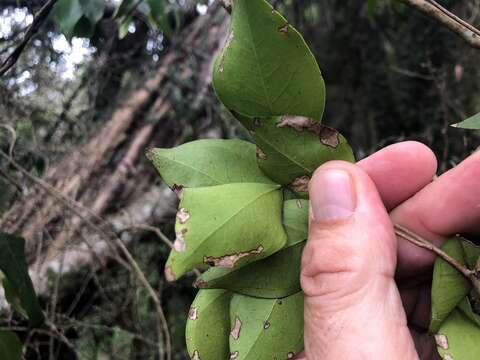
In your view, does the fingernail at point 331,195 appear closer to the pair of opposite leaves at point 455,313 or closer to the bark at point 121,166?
the pair of opposite leaves at point 455,313

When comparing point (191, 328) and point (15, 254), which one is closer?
point (191, 328)

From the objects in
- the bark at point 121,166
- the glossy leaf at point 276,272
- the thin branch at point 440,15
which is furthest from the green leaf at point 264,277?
the bark at point 121,166

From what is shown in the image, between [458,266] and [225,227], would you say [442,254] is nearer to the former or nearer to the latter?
[458,266]

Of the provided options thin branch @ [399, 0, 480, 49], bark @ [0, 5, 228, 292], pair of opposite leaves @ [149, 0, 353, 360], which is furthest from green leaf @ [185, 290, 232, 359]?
bark @ [0, 5, 228, 292]

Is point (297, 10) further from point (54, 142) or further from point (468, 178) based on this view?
point (468, 178)

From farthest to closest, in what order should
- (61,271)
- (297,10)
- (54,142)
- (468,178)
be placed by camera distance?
(297,10) → (54,142) → (61,271) → (468,178)

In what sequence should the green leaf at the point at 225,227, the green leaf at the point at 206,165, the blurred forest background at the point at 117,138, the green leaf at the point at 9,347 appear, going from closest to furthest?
the green leaf at the point at 225,227 < the green leaf at the point at 206,165 < the green leaf at the point at 9,347 < the blurred forest background at the point at 117,138

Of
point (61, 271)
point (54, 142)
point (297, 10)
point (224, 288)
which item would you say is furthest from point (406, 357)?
point (297, 10)
